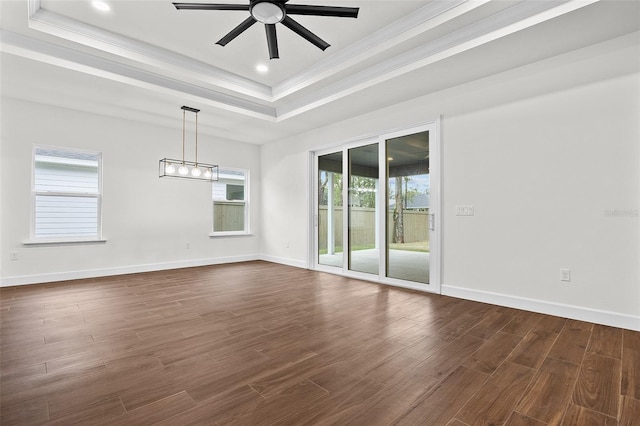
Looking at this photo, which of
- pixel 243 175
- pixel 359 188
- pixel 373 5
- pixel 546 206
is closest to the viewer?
pixel 373 5

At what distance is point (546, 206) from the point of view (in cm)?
333

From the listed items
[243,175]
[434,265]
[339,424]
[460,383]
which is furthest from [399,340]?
[243,175]

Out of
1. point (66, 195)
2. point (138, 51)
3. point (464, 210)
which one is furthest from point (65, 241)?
point (464, 210)

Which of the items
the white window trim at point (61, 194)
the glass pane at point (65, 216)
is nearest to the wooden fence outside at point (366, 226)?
the white window trim at point (61, 194)

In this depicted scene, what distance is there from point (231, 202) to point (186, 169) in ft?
5.86

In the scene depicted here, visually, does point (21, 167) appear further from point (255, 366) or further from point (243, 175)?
point (255, 366)

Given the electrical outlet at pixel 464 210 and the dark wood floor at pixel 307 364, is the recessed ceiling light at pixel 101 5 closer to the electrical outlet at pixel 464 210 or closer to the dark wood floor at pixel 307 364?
the dark wood floor at pixel 307 364

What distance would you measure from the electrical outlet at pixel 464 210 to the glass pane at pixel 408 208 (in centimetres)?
46

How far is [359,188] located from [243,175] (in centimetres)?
321

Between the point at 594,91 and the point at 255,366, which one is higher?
the point at 594,91

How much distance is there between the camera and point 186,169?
543cm

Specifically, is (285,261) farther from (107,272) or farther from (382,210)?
(107,272)

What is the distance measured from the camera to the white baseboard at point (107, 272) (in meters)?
4.60

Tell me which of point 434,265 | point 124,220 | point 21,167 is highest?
point 21,167
